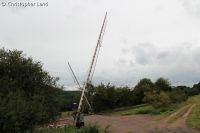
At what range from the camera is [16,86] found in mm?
40250

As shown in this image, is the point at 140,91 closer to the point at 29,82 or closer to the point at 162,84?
the point at 162,84

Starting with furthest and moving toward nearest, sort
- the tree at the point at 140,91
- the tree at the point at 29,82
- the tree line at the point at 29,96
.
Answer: the tree at the point at 140,91, the tree at the point at 29,82, the tree line at the point at 29,96

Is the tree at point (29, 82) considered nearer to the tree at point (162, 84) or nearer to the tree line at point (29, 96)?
the tree line at point (29, 96)

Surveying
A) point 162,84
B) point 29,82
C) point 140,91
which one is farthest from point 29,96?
point 162,84

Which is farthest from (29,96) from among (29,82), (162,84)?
(162,84)

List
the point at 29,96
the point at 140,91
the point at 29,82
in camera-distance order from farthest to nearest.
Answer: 1. the point at 140,91
2. the point at 29,82
3. the point at 29,96

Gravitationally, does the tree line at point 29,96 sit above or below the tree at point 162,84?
below

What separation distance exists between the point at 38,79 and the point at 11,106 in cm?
1600

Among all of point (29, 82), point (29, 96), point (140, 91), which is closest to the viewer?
point (29, 96)

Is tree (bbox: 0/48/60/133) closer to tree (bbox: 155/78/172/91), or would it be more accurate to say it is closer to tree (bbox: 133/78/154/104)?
tree (bbox: 133/78/154/104)

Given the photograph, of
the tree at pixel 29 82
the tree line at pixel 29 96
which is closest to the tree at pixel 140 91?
the tree line at pixel 29 96

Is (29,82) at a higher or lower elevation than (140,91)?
lower

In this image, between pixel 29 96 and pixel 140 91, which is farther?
pixel 140 91

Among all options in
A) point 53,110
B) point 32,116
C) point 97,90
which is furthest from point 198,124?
point 97,90
